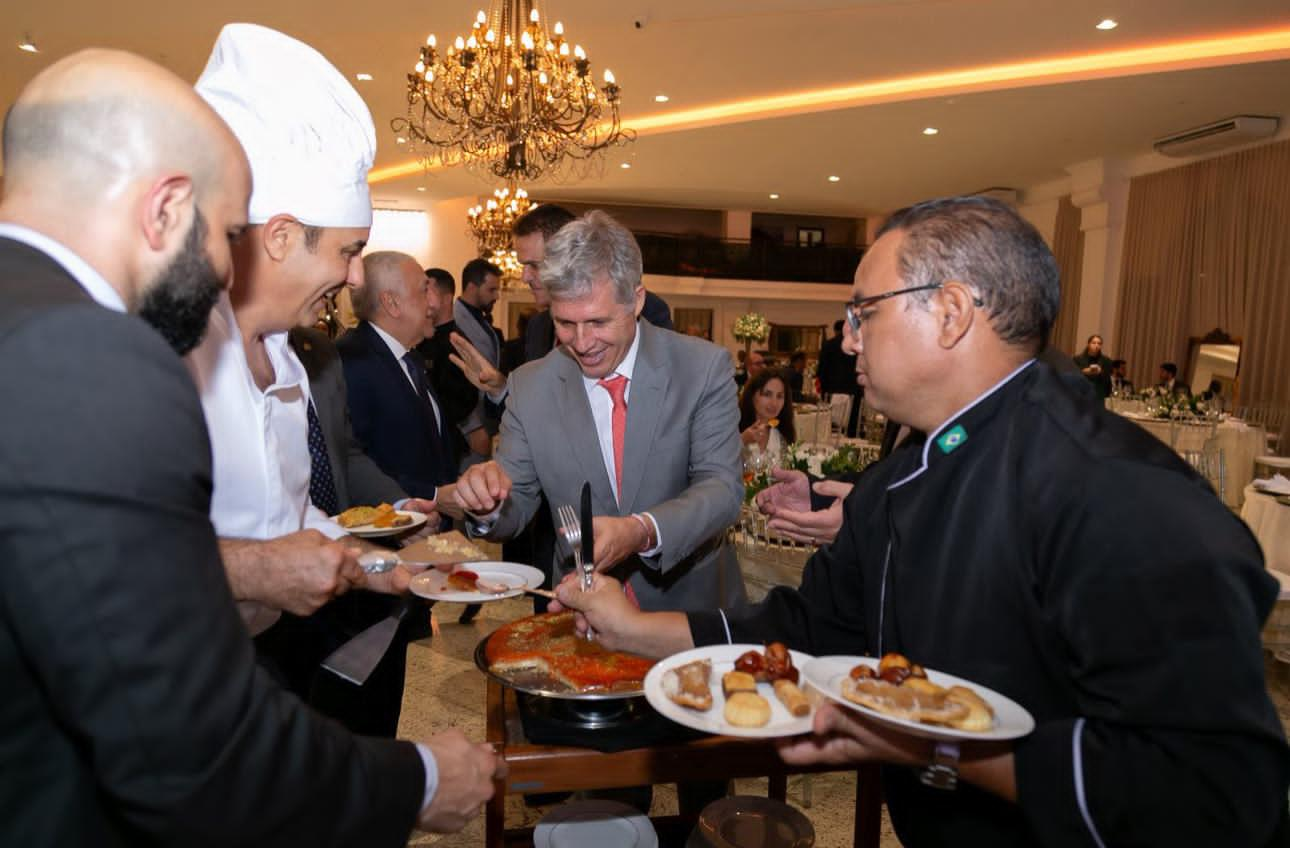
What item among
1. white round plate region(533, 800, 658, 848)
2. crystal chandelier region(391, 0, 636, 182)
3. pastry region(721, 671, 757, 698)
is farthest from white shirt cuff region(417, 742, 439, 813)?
crystal chandelier region(391, 0, 636, 182)

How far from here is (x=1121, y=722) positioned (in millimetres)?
963

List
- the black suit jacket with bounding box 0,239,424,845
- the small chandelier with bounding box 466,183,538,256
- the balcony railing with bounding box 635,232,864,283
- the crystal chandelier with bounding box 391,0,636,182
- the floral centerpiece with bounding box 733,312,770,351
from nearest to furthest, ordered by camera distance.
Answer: the black suit jacket with bounding box 0,239,424,845 → the crystal chandelier with bounding box 391,0,636,182 → the small chandelier with bounding box 466,183,538,256 → the floral centerpiece with bounding box 733,312,770,351 → the balcony railing with bounding box 635,232,864,283

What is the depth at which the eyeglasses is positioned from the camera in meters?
1.20

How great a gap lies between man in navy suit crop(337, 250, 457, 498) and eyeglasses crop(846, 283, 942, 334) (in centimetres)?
202

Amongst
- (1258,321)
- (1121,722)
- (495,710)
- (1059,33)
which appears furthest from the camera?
(1258,321)

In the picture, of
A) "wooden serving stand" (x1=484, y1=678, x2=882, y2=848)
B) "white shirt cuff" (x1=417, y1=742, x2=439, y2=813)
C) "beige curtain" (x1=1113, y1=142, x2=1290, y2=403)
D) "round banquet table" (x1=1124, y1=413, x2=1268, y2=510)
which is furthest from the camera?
"beige curtain" (x1=1113, y1=142, x2=1290, y2=403)

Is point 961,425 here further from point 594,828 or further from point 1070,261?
point 1070,261

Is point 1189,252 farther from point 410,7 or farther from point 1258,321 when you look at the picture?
point 410,7

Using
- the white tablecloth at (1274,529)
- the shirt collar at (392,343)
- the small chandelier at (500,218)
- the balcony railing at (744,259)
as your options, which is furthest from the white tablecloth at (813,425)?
the balcony railing at (744,259)

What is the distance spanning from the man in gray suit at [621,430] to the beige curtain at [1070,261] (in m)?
13.0

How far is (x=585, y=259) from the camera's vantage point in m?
1.99

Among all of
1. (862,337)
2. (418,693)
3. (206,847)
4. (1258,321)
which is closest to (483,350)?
(418,693)

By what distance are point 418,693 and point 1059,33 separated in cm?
806

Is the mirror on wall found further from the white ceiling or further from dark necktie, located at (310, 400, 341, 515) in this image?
dark necktie, located at (310, 400, 341, 515)
